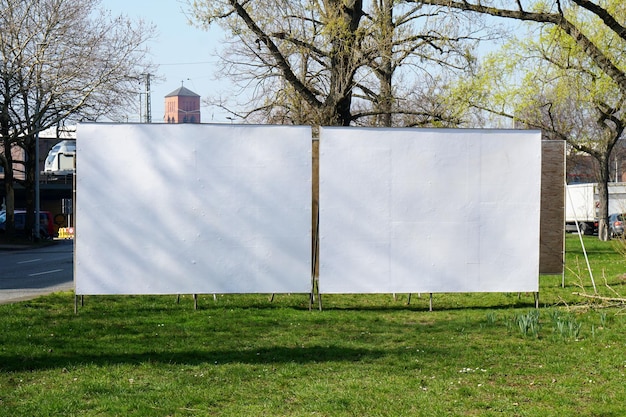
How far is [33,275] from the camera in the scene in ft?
77.0

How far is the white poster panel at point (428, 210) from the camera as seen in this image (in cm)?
1418

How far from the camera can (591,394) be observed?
7.96m

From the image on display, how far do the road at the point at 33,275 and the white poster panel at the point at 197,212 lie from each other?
335cm

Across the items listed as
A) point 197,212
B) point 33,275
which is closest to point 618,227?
point 33,275

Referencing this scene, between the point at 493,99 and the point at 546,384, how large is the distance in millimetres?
25709

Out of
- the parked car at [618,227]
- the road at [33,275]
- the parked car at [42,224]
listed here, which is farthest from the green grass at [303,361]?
the parked car at [42,224]

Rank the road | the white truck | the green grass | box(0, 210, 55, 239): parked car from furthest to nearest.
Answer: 1. the white truck
2. box(0, 210, 55, 239): parked car
3. the road
4. the green grass

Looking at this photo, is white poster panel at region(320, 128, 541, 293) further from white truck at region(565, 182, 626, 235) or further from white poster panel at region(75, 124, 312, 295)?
white truck at region(565, 182, 626, 235)

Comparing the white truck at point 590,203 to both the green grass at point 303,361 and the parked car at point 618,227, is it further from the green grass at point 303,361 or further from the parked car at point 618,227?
the green grass at point 303,361

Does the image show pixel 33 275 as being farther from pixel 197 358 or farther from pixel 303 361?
pixel 303 361

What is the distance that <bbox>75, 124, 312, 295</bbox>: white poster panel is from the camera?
14.0 metres

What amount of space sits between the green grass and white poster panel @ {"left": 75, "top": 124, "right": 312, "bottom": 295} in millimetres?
600

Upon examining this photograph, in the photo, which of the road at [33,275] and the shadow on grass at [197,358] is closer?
the shadow on grass at [197,358]

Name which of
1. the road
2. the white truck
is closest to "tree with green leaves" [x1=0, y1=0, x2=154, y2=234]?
the road
